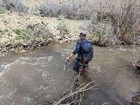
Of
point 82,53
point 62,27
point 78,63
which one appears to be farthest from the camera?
point 62,27

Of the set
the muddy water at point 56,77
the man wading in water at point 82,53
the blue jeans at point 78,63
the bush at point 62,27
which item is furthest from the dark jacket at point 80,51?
the bush at point 62,27

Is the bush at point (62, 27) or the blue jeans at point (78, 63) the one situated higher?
the bush at point (62, 27)

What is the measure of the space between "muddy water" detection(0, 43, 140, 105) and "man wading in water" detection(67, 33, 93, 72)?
0.22m

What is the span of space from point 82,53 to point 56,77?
3.10 ft

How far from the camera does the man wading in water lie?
7859 mm

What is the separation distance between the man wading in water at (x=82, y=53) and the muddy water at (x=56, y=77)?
0.22 m

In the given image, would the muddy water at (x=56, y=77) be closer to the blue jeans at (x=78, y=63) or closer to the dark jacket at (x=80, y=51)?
the blue jeans at (x=78, y=63)

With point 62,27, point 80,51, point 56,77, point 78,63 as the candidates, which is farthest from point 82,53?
point 62,27

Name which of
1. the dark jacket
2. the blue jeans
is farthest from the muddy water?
the dark jacket

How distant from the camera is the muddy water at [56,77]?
269 inches

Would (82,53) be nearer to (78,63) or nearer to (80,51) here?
(80,51)

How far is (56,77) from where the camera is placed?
789cm

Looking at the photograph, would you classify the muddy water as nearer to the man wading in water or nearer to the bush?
the man wading in water

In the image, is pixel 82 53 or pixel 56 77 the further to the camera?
pixel 82 53
